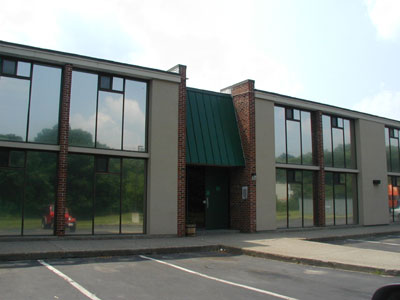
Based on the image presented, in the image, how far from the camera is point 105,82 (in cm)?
1503

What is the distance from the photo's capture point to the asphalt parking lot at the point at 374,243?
14758mm

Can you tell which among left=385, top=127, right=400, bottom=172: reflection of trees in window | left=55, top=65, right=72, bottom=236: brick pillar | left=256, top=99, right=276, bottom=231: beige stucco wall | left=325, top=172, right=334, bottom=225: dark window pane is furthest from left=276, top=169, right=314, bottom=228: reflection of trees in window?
left=55, top=65, right=72, bottom=236: brick pillar

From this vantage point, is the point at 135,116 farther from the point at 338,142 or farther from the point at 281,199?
the point at 338,142

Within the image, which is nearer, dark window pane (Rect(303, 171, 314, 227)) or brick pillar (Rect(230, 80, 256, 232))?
brick pillar (Rect(230, 80, 256, 232))

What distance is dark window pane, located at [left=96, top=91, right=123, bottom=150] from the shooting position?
14719 millimetres

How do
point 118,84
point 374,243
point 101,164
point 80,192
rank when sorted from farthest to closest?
1. point 374,243
2. point 118,84
3. point 101,164
4. point 80,192

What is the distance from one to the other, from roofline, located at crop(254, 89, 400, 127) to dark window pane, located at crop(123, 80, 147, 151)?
18.2 feet

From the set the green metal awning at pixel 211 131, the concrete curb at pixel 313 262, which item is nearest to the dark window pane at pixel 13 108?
the green metal awning at pixel 211 131

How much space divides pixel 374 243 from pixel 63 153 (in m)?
12.3

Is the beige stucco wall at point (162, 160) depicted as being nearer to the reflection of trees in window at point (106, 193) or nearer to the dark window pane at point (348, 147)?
the reflection of trees in window at point (106, 193)

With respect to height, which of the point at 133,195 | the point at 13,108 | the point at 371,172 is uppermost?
the point at 13,108

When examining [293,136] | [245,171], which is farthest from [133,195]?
[293,136]

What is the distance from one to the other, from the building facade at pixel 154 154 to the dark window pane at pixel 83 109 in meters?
0.04

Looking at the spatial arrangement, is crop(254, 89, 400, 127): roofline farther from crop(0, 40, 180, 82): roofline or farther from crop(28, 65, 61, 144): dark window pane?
crop(28, 65, 61, 144): dark window pane
